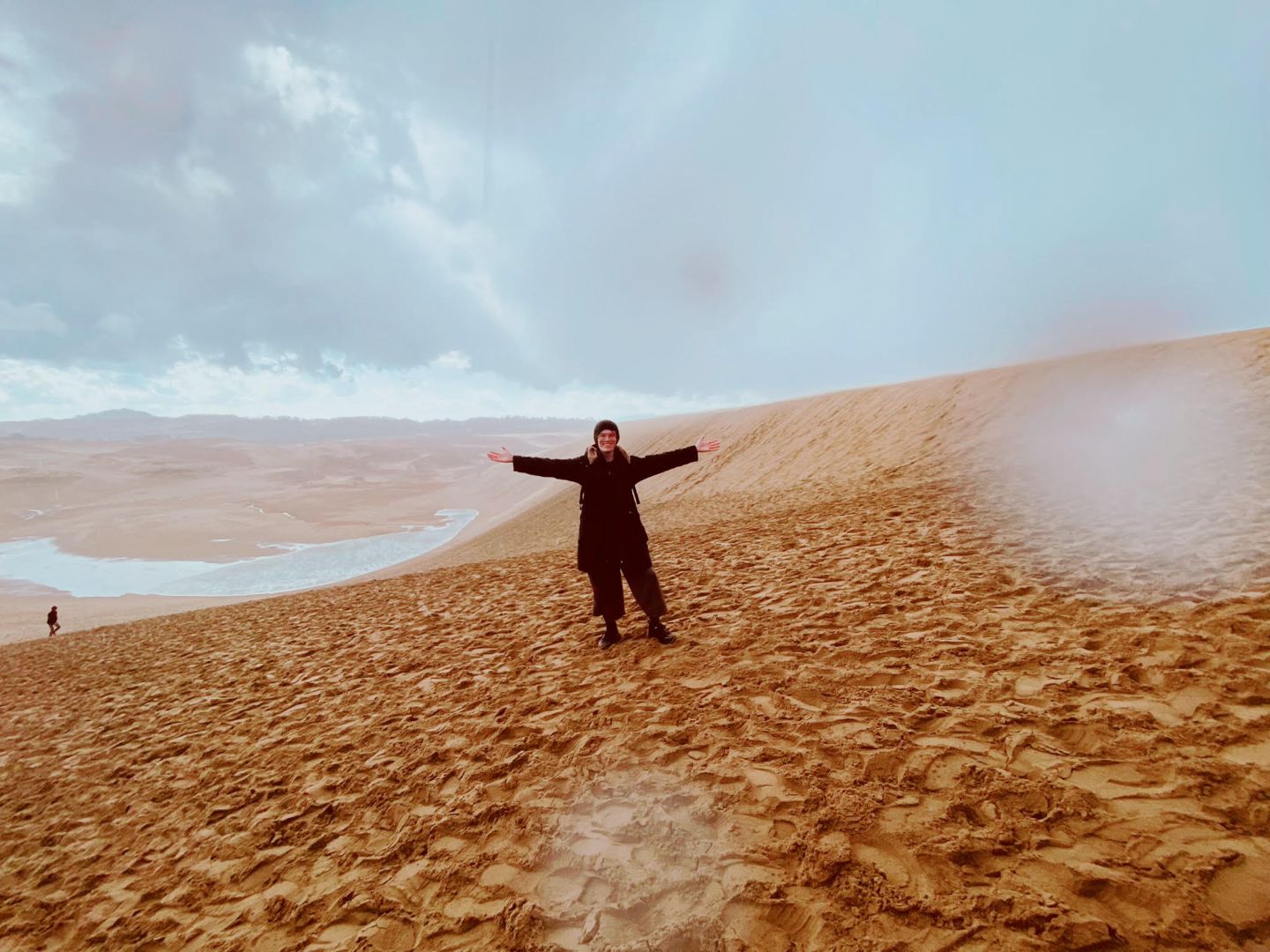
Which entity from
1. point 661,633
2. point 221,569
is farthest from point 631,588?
point 221,569

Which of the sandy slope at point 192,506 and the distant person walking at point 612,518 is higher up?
the sandy slope at point 192,506

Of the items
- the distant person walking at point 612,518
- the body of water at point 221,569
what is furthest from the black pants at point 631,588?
the body of water at point 221,569

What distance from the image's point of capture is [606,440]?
4.74 meters

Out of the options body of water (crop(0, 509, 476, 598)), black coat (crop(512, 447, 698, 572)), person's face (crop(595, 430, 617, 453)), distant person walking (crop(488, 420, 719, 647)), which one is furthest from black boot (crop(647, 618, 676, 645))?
body of water (crop(0, 509, 476, 598))

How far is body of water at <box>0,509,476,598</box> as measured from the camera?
27.8 meters

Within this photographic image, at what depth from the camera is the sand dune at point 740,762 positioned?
2.21 m

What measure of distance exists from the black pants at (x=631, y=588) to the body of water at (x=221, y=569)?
84.7 feet

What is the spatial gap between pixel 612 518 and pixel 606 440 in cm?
73

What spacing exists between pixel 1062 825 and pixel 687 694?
2.22 m

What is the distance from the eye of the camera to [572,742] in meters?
3.68

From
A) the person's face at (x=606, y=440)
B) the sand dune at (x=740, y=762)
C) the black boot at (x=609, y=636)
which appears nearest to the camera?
the sand dune at (x=740, y=762)

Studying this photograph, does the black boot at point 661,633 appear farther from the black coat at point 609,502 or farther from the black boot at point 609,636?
the black coat at point 609,502

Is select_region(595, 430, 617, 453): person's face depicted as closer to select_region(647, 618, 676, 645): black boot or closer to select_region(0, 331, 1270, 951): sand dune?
select_region(647, 618, 676, 645): black boot

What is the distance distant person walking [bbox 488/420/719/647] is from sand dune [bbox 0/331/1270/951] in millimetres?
548
